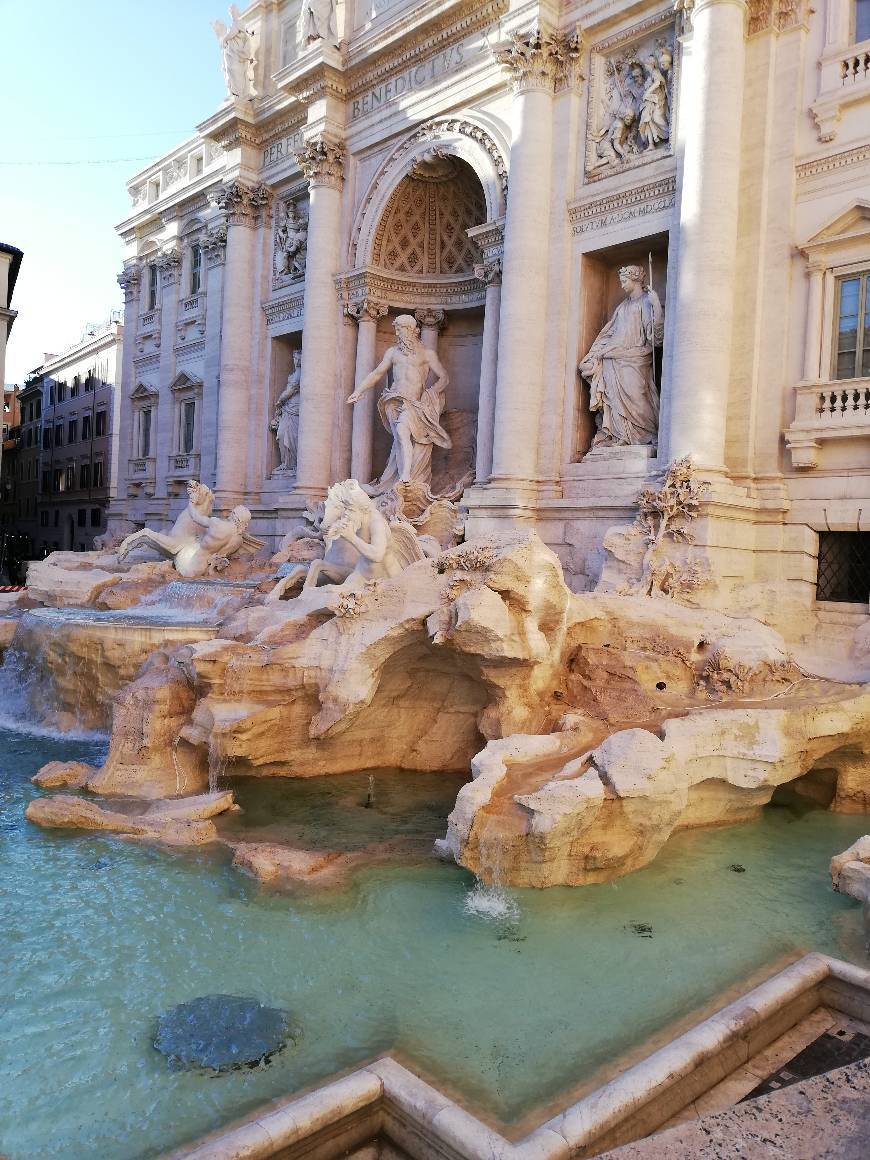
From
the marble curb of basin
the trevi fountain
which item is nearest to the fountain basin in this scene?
the trevi fountain

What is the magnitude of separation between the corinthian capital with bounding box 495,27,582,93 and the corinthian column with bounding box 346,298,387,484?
15.6 feet

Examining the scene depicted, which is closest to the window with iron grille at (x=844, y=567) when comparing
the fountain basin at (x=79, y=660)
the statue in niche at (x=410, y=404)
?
the statue in niche at (x=410, y=404)

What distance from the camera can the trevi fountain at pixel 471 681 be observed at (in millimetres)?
3969

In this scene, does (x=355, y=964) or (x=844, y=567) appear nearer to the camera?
(x=355, y=964)

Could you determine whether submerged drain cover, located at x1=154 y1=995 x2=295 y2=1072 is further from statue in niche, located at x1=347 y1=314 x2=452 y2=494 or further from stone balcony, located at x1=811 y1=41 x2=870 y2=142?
statue in niche, located at x1=347 y1=314 x2=452 y2=494

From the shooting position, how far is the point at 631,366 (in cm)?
1211

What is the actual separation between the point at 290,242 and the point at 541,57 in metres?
7.11

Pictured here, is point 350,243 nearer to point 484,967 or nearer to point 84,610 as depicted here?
point 84,610

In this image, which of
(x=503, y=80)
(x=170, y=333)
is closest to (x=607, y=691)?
(x=503, y=80)

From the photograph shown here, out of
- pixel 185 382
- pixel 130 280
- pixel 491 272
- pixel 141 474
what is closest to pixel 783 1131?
pixel 491 272

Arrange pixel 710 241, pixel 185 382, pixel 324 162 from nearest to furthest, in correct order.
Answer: pixel 710 241, pixel 324 162, pixel 185 382

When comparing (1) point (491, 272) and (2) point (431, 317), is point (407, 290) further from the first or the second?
(1) point (491, 272)

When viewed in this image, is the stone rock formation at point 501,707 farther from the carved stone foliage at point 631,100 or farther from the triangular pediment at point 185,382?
the triangular pediment at point 185,382

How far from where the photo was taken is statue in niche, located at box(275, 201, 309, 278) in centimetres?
1788
